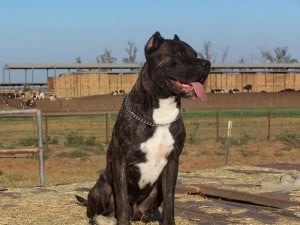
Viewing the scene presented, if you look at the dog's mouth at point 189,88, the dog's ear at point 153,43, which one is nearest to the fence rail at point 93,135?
the dog's ear at point 153,43

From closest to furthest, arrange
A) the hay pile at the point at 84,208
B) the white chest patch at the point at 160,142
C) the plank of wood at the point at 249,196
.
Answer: the white chest patch at the point at 160,142 < the hay pile at the point at 84,208 < the plank of wood at the point at 249,196

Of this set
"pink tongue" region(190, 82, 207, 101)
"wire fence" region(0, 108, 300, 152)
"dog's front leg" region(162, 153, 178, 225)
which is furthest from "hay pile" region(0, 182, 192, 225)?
"wire fence" region(0, 108, 300, 152)

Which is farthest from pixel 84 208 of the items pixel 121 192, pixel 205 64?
pixel 205 64

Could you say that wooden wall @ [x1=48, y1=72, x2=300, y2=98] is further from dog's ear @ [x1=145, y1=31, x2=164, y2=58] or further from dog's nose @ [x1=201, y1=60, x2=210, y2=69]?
dog's nose @ [x1=201, y1=60, x2=210, y2=69]

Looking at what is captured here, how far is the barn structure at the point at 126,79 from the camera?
6794cm

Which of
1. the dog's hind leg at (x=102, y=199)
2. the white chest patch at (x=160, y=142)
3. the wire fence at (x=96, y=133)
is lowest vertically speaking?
the wire fence at (x=96, y=133)

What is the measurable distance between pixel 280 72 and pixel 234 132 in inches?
1769

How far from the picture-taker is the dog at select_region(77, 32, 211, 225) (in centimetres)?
531

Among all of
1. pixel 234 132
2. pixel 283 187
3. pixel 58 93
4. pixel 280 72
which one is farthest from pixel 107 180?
pixel 280 72

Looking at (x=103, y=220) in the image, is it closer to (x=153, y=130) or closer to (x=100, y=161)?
(x=153, y=130)

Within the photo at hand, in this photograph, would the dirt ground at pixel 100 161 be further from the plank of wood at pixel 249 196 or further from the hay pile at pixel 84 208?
the plank of wood at pixel 249 196

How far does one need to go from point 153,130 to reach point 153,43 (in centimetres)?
73

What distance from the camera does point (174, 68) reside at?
209 inches

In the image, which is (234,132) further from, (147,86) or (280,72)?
(280,72)
